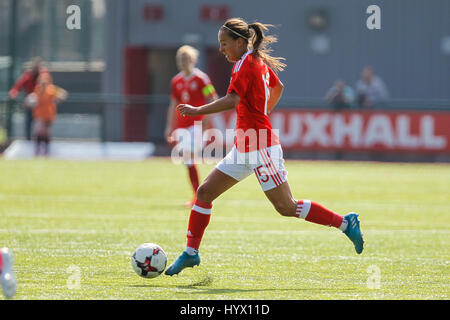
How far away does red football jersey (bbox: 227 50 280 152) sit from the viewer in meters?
7.38

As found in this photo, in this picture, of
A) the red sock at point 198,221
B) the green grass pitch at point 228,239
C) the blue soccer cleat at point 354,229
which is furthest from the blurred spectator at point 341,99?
the red sock at point 198,221

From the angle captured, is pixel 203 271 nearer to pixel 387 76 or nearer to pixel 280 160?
pixel 280 160

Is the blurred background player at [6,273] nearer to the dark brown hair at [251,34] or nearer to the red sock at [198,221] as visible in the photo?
the red sock at [198,221]

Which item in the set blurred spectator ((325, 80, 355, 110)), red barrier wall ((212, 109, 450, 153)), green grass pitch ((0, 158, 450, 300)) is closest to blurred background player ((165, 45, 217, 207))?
green grass pitch ((0, 158, 450, 300))

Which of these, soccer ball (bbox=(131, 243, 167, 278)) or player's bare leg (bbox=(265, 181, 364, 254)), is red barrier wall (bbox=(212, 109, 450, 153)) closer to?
player's bare leg (bbox=(265, 181, 364, 254))

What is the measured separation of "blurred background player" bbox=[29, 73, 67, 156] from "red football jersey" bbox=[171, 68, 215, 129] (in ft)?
37.8

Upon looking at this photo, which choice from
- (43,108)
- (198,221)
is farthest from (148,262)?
(43,108)

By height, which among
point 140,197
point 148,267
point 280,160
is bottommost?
point 140,197

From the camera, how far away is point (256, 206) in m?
13.9

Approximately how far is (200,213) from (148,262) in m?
0.65

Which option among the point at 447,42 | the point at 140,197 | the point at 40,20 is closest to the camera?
the point at 140,197
